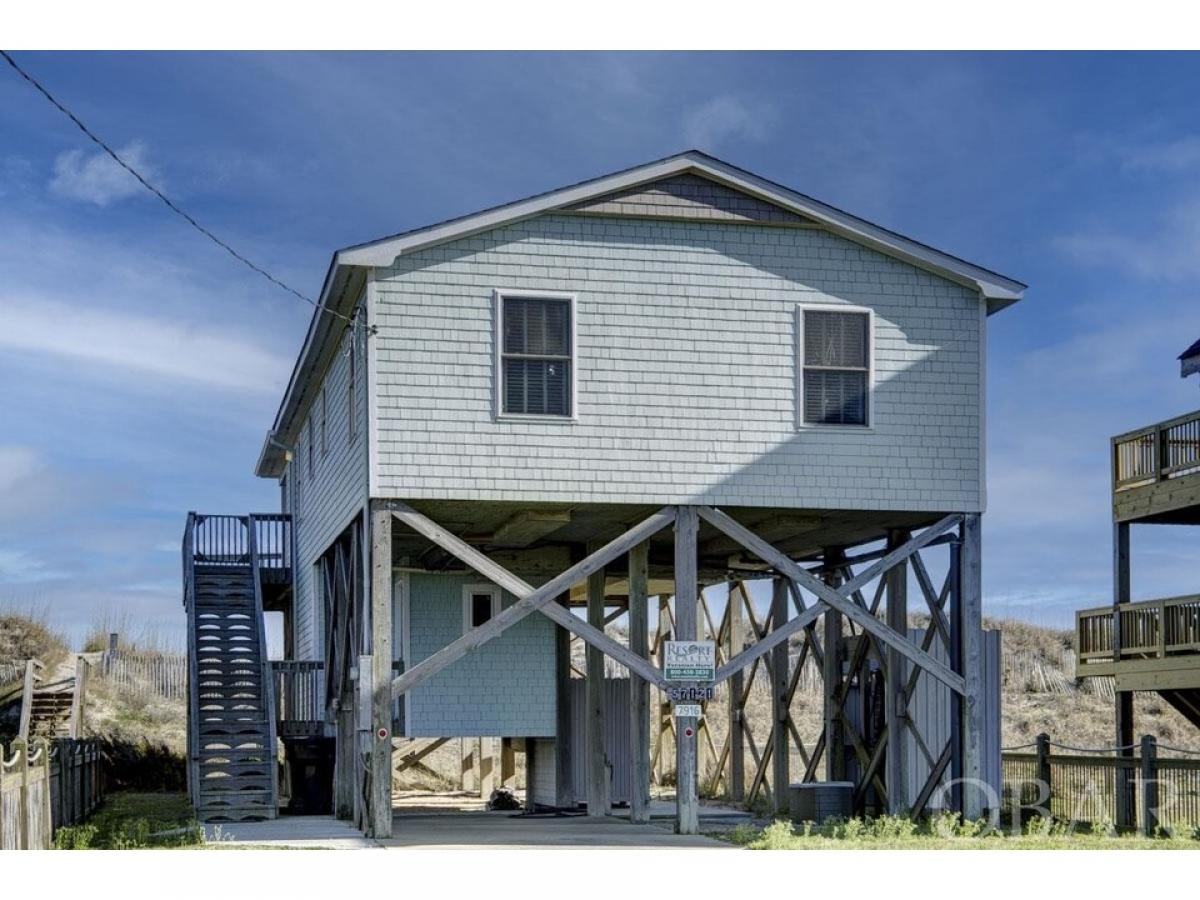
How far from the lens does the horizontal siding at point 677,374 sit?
856 inches

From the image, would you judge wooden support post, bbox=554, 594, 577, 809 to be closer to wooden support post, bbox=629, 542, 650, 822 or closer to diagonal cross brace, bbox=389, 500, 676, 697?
wooden support post, bbox=629, 542, 650, 822

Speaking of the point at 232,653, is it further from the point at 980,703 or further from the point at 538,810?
the point at 980,703

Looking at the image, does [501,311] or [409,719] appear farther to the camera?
[409,719]

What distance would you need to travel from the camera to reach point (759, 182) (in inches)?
898

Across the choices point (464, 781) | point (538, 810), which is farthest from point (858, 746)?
point (464, 781)

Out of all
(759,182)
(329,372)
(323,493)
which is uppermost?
(759,182)

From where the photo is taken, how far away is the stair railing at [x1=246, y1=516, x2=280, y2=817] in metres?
25.8

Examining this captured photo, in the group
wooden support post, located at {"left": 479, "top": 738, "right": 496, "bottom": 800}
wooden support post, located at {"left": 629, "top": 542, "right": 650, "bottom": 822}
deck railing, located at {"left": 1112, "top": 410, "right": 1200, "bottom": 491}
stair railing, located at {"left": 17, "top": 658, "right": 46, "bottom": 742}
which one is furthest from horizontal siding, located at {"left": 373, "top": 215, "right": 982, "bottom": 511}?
stair railing, located at {"left": 17, "top": 658, "right": 46, "bottom": 742}

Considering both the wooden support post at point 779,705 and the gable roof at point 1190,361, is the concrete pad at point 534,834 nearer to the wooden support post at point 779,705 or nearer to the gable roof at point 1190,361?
the wooden support post at point 779,705

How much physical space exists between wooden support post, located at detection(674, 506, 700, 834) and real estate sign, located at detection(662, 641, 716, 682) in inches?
6.6

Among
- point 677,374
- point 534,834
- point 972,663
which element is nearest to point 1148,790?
point 972,663

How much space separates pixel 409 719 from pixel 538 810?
276 cm

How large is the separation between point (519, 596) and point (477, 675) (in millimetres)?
6473

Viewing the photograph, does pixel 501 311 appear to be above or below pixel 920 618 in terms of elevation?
above
